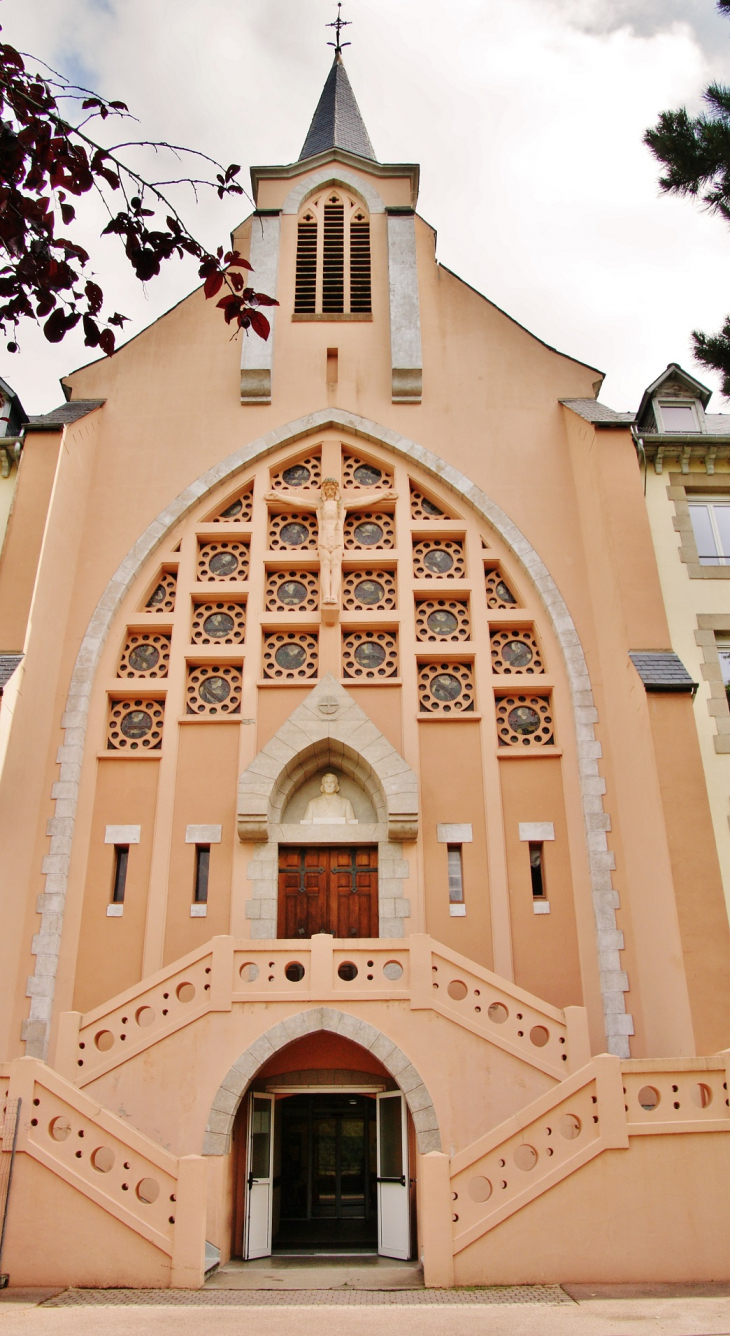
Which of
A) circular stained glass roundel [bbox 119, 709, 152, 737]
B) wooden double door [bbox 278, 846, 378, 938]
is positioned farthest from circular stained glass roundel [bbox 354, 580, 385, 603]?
wooden double door [bbox 278, 846, 378, 938]

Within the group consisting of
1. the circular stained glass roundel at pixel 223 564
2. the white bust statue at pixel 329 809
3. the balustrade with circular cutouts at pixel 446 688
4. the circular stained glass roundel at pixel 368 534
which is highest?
the circular stained glass roundel at pixel 368 534

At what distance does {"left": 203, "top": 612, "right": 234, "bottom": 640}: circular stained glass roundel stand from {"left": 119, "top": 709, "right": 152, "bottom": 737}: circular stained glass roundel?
1687mm

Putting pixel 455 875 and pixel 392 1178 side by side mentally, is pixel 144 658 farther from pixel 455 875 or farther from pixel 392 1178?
pixel 392 1178

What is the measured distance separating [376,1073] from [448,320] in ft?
42.8

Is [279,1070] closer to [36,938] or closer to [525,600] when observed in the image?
[36,938]

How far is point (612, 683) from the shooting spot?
14320 mm

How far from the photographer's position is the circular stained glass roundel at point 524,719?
48.8 ft

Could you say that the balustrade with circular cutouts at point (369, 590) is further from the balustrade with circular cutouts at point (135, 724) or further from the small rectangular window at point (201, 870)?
the small rectangular window at point (201, 870)

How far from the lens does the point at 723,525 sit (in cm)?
1598

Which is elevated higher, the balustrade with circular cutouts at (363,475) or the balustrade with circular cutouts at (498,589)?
the balustrade with circular cutouts at (363,475)

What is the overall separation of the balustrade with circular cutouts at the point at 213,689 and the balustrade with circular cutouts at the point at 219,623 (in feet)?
1.50

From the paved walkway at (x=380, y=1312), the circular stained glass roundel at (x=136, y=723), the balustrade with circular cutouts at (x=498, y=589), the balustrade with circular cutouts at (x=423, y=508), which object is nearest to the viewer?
the paved walkway at (x=380, y=1312)

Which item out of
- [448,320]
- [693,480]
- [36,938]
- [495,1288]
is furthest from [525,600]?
[495,1288]

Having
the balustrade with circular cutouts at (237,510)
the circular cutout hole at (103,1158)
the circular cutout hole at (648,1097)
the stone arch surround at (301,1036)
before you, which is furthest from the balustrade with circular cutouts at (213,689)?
the circular cutout hole at (648,1097)
